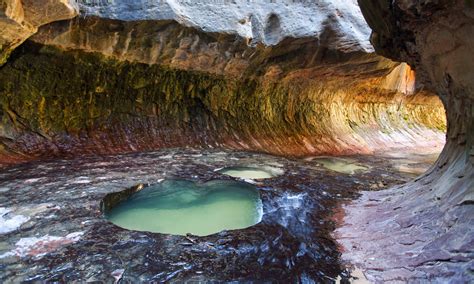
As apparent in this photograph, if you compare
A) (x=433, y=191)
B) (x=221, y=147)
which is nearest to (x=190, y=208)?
(x=433, y=191)

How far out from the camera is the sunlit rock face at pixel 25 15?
169 inches

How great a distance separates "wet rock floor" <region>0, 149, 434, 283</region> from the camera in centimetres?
240

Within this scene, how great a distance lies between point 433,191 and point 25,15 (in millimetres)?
5789

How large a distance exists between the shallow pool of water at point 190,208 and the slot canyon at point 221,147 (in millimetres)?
29

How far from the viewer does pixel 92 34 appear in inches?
234

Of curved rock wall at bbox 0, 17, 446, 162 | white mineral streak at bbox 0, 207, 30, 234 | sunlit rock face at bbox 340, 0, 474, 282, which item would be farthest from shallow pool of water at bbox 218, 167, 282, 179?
white mineral streak at bbox 0, 207, 30, 234

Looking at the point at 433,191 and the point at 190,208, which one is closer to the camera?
the point at 433,191

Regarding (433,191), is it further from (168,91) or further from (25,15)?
(168,91)

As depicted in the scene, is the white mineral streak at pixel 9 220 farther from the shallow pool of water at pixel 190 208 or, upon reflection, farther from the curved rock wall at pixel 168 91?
the curved rock wall at pixel 168 91

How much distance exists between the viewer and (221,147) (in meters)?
8.02

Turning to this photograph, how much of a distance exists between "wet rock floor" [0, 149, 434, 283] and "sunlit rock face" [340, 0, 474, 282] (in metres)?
0.39

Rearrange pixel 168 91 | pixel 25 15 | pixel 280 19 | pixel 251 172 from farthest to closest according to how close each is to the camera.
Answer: pixel 168 91, pixel 280 19, pixel 251 172, pixel 25 15

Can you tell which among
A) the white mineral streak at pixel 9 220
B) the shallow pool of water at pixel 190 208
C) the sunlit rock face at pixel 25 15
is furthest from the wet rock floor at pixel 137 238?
the sunlit rock face at pixel 25 15

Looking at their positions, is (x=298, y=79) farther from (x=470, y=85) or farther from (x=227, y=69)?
(x=470, y=85)
